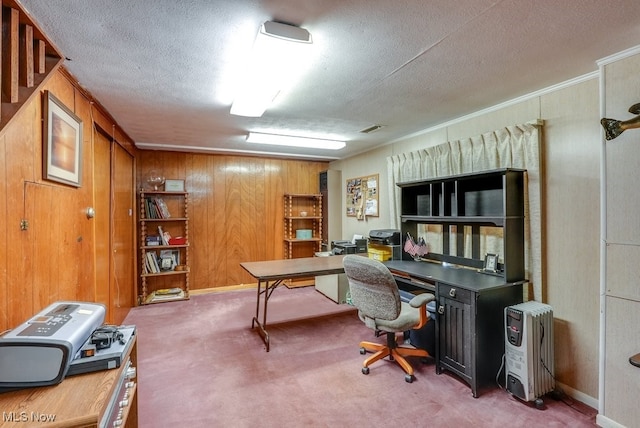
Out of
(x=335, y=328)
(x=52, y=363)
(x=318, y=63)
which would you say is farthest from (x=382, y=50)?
(x=335, y=328)

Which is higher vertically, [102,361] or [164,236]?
[164,236]

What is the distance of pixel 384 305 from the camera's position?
248 cm

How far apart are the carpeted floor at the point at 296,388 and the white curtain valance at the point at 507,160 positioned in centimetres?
100

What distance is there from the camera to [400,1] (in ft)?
4.56

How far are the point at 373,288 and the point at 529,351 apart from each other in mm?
1182

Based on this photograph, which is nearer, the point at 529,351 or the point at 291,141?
the point at 529,351

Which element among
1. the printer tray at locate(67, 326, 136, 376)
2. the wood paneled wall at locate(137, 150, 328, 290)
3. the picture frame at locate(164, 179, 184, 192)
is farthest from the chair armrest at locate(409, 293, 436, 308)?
the picture frame at locate(164, 179, 184, 192)

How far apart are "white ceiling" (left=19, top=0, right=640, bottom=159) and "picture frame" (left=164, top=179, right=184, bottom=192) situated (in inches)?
77.2

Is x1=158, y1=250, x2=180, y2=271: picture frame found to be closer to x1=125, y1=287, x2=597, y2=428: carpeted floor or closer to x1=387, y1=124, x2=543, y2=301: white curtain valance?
x1=125, y1=287, x2=597, y2=428: carpeted floor

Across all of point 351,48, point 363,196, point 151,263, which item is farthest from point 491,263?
point 151,263

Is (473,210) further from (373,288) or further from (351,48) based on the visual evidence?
(351,48)

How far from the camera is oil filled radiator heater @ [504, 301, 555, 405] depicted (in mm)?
2168

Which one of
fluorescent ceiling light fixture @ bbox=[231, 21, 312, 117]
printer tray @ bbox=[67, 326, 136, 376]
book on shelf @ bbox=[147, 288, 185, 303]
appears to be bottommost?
book on shelf @ bbox=[147, 288, 185, 303]

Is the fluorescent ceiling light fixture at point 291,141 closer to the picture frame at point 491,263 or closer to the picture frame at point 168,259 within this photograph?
the picture frame at point 168,259
